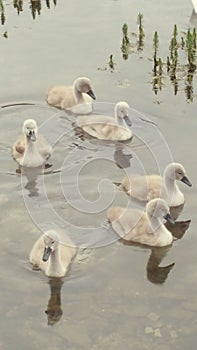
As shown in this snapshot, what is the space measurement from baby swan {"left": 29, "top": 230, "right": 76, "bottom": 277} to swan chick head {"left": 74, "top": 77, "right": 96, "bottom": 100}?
3051mm

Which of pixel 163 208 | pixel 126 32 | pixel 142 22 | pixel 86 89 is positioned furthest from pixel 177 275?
pixel 142 22

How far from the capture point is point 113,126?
929 cm

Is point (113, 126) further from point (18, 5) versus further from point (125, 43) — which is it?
point (18, 5)

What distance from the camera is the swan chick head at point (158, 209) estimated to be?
7359 millimetres

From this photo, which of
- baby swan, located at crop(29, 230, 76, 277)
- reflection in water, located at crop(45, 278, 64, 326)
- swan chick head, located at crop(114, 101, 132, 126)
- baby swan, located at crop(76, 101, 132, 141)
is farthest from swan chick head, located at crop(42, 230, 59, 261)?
swan chick head, located at crop(114, 101, 132, 126)

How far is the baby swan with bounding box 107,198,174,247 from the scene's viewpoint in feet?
24.0

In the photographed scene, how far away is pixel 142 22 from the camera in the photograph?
12.4 meters

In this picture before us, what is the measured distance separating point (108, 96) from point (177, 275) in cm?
382

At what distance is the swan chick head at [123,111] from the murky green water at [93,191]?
247 millimetres

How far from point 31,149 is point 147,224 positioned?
6.38ft

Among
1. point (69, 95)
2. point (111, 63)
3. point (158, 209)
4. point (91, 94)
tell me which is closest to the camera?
point (158, 209)

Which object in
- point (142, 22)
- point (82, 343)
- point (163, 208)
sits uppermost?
point (142, 22)

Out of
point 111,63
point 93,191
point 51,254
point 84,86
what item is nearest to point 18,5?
point 111,63

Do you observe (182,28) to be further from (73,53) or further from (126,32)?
(73,53)
